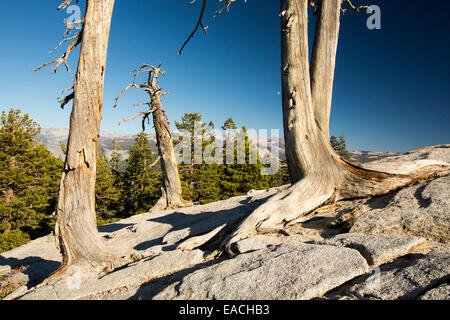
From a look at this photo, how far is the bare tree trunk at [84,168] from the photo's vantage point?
4355 mm

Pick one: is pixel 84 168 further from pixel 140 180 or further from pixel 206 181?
pixel 140 180

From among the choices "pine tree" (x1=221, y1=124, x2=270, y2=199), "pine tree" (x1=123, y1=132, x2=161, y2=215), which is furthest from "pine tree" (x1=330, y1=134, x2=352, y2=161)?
"pine tree" (x1=123, y1=132, x2=161, y2=215)

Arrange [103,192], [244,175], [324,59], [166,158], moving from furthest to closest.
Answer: [244,175], [103,192], [166,158], [324,59]

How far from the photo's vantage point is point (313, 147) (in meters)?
4.89

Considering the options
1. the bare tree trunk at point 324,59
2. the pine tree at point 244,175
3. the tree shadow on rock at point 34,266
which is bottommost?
the tree shadow on rock at point 34,266

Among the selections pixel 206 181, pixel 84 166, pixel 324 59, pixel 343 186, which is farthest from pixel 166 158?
pixel 206 181

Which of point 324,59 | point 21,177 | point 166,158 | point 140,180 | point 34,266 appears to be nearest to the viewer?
point 324,59

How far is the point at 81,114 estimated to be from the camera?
4.39 m

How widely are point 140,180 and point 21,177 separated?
10.9 meters

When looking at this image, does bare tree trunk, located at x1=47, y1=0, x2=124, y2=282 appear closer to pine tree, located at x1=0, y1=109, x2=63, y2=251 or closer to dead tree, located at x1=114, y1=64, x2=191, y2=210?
dead tree, located at x1=114, y1=64, x2=191, y2=210

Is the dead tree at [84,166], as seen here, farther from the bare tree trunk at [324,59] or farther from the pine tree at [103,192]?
the pine tree at [103,192]

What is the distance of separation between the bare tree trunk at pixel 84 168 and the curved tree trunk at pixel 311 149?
11.8 ft

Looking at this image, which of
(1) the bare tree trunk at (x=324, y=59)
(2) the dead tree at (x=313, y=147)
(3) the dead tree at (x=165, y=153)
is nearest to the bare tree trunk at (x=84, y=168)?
(2) the dead tree at (x=313, y=147)
